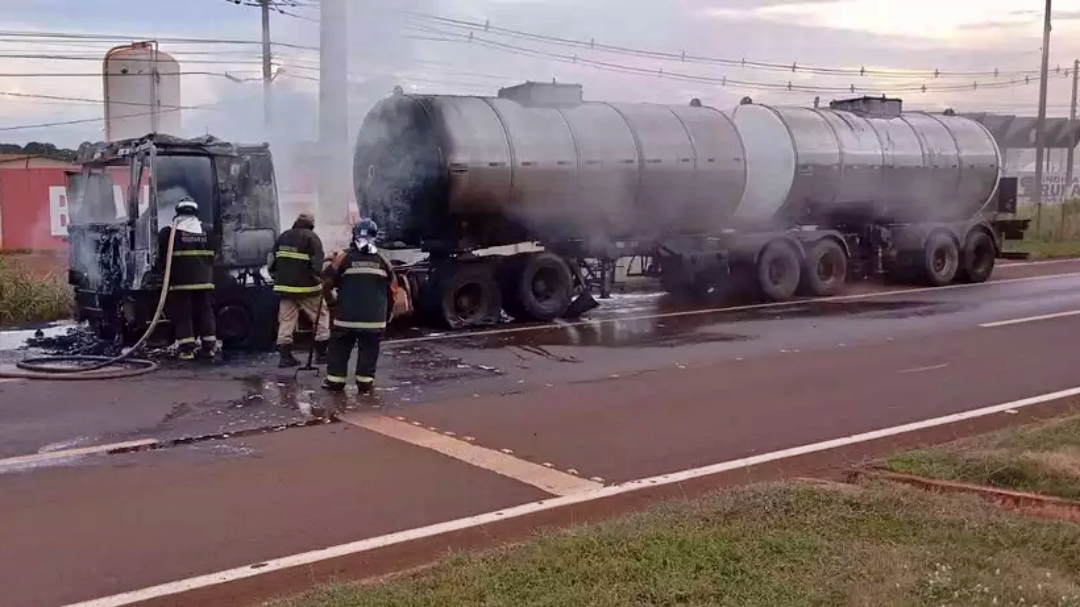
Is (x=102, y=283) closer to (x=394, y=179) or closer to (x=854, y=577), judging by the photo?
(x=394, y=179)

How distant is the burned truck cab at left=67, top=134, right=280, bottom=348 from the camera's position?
1196 cm

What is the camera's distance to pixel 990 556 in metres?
4.86

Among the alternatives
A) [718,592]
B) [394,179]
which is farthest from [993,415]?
[394,179]

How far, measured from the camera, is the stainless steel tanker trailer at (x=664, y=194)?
572 inches

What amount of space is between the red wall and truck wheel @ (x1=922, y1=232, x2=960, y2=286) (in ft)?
62.5

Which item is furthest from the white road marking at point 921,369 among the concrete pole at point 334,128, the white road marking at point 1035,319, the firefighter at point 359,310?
the concrete pole at point 334,128

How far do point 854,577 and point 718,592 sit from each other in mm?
A: 602

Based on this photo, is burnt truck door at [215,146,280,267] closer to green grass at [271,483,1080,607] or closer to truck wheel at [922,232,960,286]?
green grass at [271,483,1080,607]

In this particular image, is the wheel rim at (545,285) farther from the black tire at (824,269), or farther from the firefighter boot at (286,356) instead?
the black tire at (824,269)

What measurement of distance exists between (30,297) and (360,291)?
710cm

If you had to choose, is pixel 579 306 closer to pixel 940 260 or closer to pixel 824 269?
pixel 824 269

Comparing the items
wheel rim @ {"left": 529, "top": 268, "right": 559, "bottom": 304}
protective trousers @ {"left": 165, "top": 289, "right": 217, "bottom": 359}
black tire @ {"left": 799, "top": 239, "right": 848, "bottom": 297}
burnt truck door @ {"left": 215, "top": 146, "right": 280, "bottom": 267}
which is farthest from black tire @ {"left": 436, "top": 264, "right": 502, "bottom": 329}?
black tire @ {"left": 799, "top": 239, "right": 848, "bottom": 297}

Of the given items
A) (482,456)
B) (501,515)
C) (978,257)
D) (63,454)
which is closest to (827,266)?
(978,257)

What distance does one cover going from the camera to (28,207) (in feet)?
86.4
